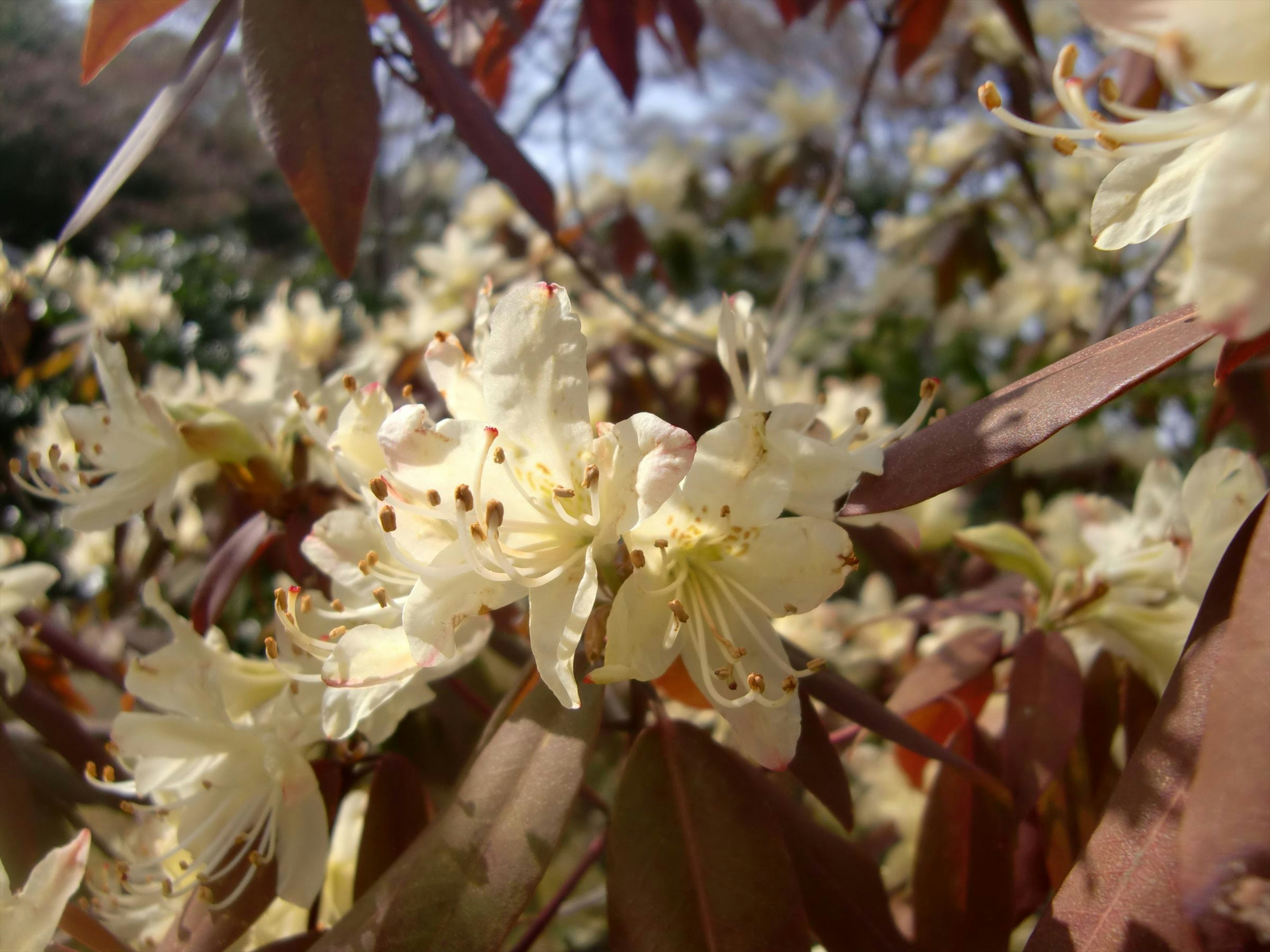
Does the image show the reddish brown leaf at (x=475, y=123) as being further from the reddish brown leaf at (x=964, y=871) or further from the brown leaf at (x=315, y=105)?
the reddish brown leaf at (x=964, y=871)

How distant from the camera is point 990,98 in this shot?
1.82ft

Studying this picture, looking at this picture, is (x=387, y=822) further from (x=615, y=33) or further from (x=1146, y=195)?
(x=615, y=33)

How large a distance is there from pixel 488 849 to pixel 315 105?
22.7 inches

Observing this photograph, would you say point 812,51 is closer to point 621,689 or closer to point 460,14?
point 460,14

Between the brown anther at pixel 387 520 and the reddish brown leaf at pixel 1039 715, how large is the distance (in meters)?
0.56

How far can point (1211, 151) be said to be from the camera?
1.68 ft

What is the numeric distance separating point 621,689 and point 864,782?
3.93ft

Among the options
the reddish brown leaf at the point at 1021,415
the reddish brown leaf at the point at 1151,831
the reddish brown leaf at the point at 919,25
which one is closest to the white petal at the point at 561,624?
the reddish brown leaf at the point at 1021,415

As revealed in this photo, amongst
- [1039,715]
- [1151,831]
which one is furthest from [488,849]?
[1039,715]

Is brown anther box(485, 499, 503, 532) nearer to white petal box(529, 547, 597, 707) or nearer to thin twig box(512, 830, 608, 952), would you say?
white petal box(529, 547, 597, 707)

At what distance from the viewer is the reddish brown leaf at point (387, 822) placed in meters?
0.80

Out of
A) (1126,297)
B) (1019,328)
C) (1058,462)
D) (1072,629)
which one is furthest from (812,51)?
(1072,629)

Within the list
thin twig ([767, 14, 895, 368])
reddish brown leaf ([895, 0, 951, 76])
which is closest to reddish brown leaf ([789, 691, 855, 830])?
thin twig ([767, 14, 895, 368])

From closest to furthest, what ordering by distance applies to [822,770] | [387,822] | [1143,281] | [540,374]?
[540,374], [822,770], [387,822], [1143,281]
